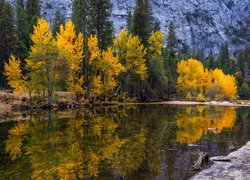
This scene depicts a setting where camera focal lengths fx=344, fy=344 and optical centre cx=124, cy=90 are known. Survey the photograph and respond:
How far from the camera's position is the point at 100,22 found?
62.1m

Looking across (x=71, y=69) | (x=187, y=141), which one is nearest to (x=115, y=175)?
(x=187, y=141)

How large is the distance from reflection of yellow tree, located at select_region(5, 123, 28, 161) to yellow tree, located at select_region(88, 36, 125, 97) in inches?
1080

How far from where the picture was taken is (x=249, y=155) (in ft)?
63.5

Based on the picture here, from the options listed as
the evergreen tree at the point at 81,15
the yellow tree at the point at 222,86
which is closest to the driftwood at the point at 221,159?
the evergreen tree at the point at 81,15

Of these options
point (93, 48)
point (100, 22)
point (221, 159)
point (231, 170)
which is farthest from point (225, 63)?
point (231, 170)

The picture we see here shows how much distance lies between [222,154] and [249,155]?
4.81 feet

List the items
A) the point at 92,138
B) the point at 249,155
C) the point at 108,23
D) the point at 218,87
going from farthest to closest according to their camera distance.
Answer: the point at 218,87 < the point at 108,23 < the point at 92,138 < the point at 249,155

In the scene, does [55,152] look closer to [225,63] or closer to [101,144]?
[101,144]

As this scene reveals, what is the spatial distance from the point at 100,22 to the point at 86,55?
7.97 metres

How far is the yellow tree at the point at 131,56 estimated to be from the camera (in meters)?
67.0

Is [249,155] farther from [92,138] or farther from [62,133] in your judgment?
[62,133]

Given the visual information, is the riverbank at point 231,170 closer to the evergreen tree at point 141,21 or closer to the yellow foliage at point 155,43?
the evergreen tree at point 141,21

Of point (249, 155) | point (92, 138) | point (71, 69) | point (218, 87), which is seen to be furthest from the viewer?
point (218, 87)

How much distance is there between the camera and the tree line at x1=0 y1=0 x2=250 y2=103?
46.7 meters
